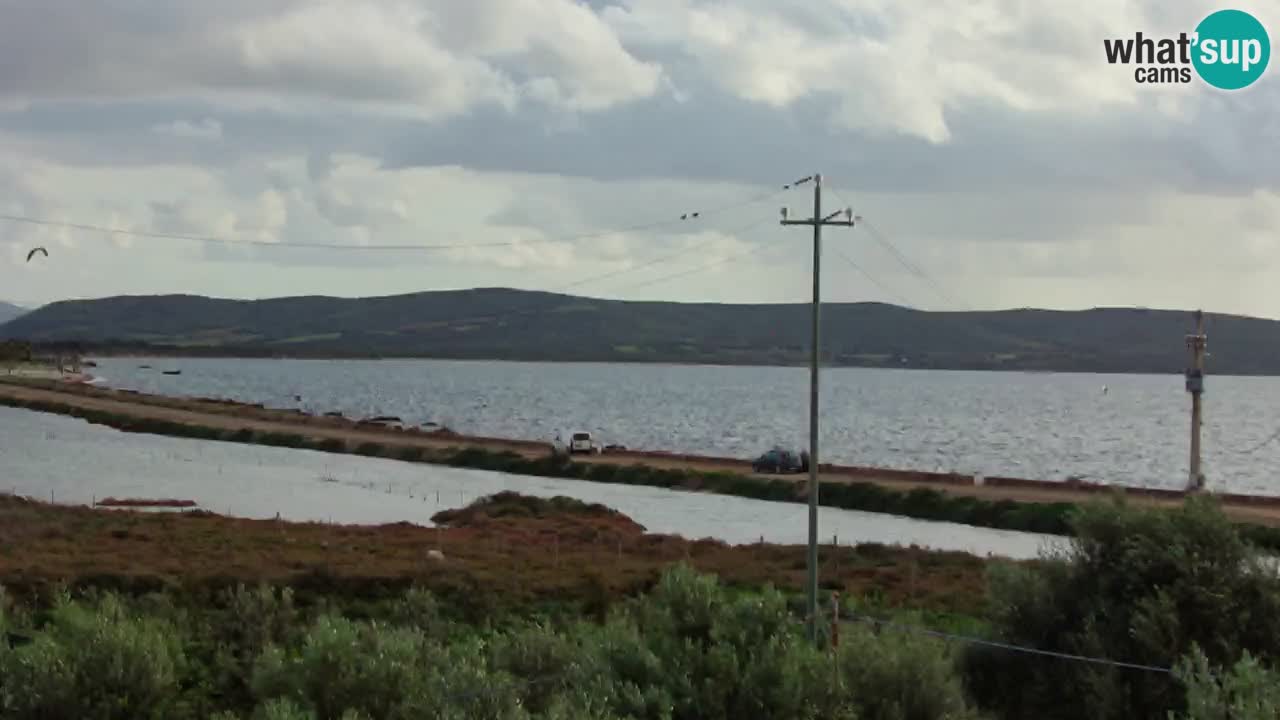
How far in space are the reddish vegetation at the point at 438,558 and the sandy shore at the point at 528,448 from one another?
10.3 m

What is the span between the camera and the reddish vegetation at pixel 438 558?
4916 centimetres

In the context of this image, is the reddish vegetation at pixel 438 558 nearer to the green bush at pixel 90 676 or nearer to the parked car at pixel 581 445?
the green bush at pixel 90 676

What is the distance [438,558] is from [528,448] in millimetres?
71154

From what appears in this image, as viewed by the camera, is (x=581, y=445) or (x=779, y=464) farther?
(x=581, y=445)

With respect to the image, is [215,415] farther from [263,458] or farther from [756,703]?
[756,703]

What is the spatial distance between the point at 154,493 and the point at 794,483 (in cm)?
4003

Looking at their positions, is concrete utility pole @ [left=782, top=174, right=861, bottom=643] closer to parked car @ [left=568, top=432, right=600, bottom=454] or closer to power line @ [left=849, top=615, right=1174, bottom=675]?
power line @ [left=849, top=615, right=1174, bottom=675]

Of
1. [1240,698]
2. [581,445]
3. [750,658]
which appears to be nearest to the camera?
[1240,698]

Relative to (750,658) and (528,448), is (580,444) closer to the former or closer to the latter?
(528,448)

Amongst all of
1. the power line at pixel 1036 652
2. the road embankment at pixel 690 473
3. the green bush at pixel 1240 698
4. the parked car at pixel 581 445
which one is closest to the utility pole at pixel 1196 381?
the road embankment at pixel 690 473

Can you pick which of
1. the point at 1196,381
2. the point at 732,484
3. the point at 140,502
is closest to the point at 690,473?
the point at 732,484

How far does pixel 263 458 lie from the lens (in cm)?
12044

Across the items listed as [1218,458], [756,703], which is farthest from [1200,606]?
[1218,458]

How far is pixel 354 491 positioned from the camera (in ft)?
310
